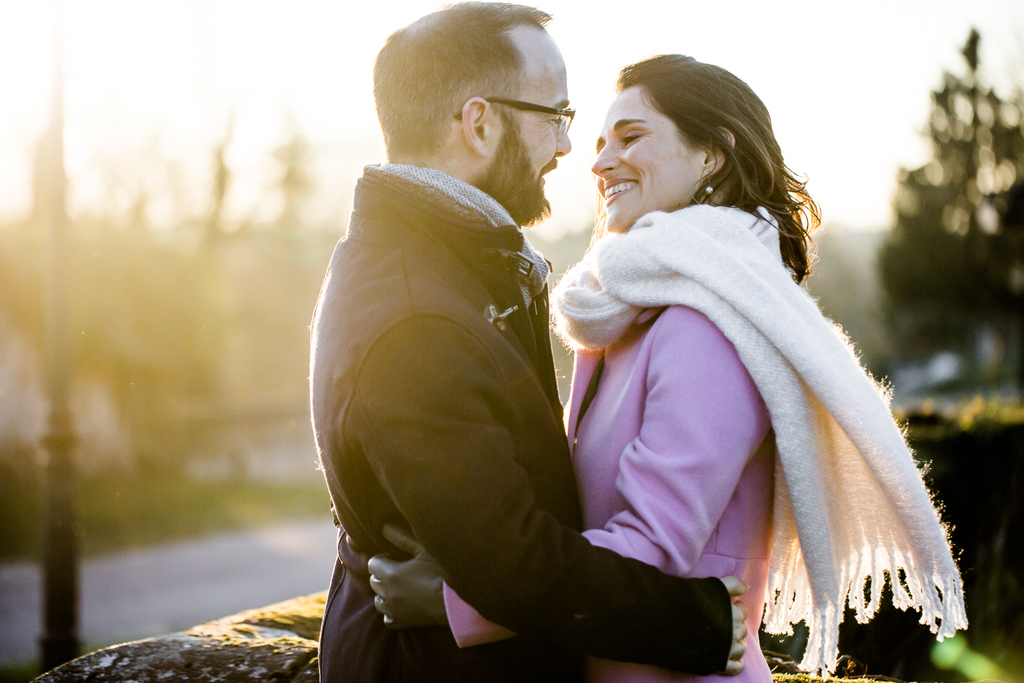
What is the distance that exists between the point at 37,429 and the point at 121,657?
10.7 metres

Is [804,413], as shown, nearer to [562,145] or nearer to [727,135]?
[727,135]

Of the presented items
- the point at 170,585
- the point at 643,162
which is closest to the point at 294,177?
the point at 170,585

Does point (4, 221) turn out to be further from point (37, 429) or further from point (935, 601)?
point (935, 601)

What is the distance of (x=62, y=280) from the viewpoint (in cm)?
580

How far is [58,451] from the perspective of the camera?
5.71m

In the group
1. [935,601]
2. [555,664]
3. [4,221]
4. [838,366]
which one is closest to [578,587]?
[555,664]

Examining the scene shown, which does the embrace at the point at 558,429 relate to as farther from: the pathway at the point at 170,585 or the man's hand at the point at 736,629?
the pathway at the point at 170,585

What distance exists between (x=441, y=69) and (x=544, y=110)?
297 millimetres

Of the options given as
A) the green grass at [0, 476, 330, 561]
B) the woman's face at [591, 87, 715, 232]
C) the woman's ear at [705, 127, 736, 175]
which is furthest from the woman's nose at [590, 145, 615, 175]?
the green grass at [0, 476, 330, 561]

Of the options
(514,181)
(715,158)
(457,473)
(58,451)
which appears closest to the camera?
(457,473)

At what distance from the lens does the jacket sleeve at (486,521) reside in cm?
145

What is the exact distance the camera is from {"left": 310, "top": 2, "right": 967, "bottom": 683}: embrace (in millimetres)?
1490

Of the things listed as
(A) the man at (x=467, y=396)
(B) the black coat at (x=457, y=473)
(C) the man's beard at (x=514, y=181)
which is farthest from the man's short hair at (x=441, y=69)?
(B) the black coat at (x=457, y=473)

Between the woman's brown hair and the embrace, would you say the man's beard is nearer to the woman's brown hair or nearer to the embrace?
the embrace
